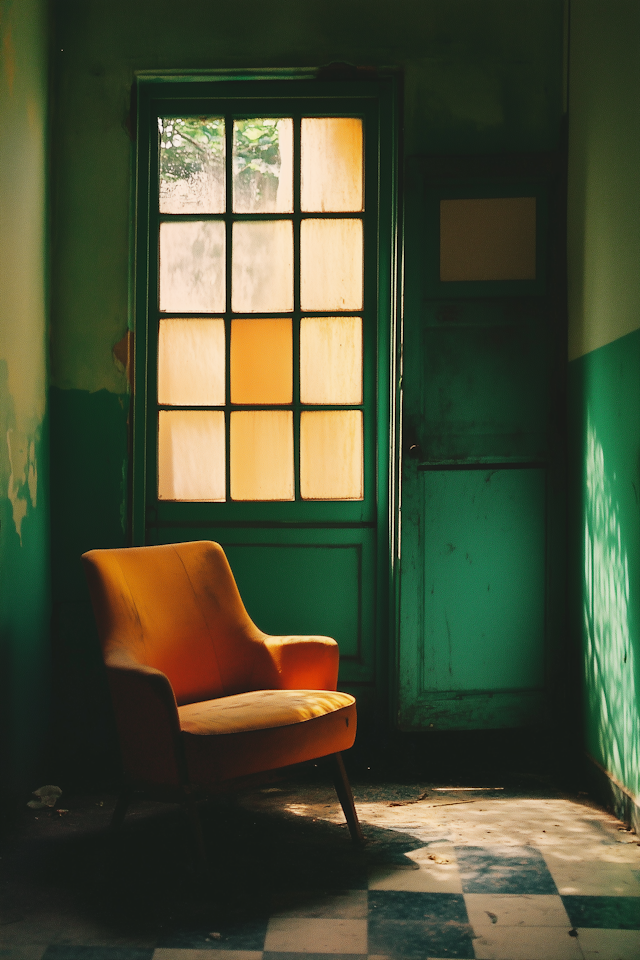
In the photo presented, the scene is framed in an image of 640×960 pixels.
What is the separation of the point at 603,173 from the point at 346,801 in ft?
7.23

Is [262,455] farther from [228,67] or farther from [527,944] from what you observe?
[527,944]

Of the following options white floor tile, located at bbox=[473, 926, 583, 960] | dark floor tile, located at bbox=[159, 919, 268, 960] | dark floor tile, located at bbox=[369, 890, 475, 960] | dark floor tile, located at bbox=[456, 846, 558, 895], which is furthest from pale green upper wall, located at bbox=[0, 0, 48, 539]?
white floor tile, located at bbox=[473, 926, 583, 960]

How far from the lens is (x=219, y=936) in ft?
6.02

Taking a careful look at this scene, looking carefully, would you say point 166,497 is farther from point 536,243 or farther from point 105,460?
point 536,243

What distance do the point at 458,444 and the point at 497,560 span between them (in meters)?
0.48

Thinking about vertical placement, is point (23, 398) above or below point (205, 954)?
above

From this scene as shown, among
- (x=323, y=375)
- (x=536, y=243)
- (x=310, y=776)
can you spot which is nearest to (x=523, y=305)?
(x=536, y=243)

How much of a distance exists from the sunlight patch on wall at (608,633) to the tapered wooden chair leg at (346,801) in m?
0.85

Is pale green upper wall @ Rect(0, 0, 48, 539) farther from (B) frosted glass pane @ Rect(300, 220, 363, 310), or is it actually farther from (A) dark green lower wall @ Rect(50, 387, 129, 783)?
(B) frosted glass pane @ Rect(300, 220, 363, 310)

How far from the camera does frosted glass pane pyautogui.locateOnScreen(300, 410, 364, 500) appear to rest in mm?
3215

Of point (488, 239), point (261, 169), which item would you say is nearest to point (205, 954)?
point (488, 239)

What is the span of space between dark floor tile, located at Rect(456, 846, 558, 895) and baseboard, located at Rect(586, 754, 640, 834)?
1.15 feet

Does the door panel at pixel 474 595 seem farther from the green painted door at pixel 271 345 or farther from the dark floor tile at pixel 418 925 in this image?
the dark floor tile at pixel 418 925

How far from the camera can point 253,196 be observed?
3.21m
